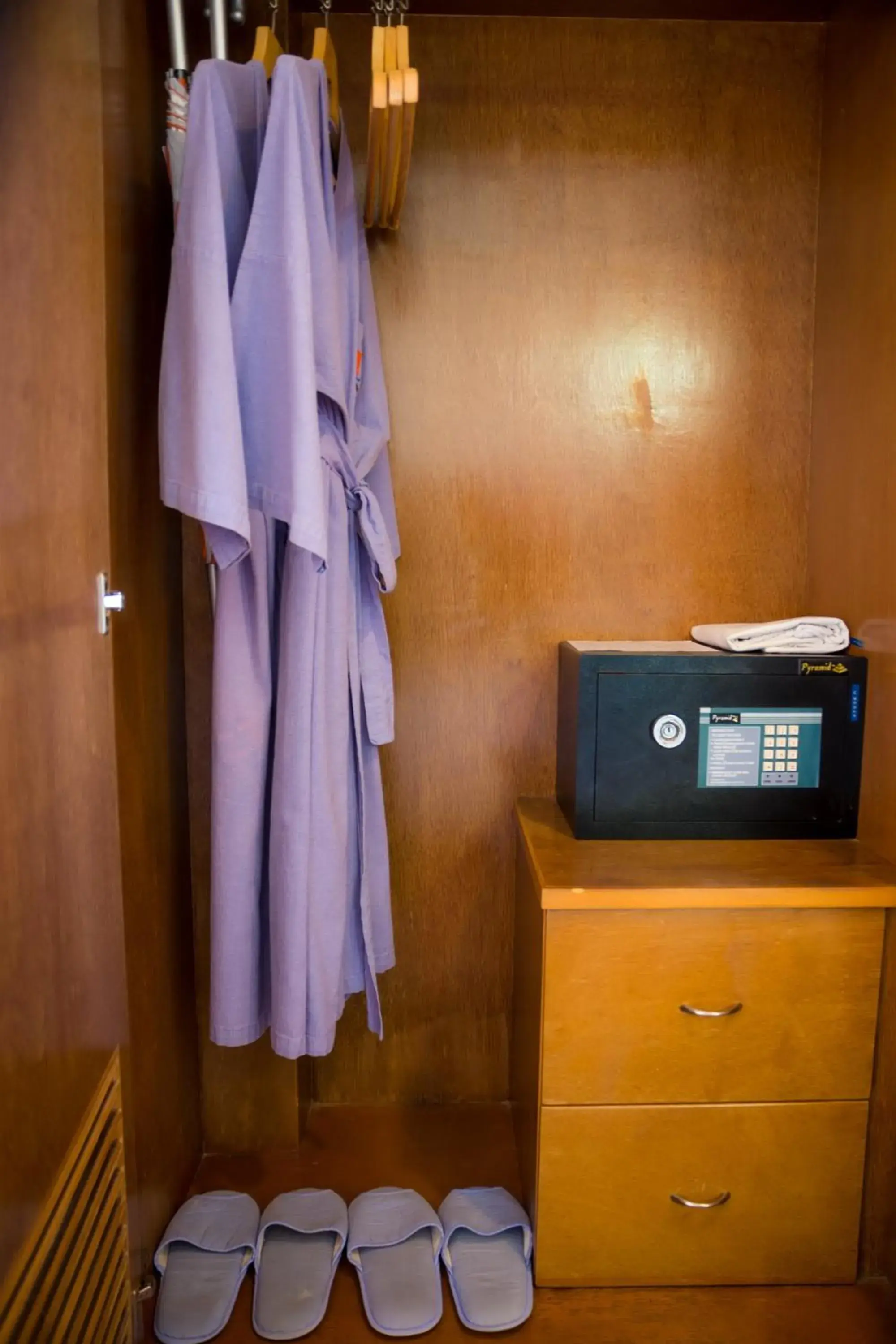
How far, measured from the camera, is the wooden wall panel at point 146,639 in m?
1.29

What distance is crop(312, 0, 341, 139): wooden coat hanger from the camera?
1.40m

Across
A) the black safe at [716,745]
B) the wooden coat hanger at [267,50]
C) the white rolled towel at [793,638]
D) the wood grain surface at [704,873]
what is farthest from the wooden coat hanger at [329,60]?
the wood grain surface at [704,873]

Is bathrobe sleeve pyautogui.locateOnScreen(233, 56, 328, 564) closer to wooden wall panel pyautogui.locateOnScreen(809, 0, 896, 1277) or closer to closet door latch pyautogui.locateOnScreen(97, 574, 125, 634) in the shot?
closet door latch pyautogui.locateOnScreen(97, 574, 125, 634)

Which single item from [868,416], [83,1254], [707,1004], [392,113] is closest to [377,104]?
[392,113]

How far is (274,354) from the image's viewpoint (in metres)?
1.25

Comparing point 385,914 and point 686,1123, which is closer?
point 686,1123

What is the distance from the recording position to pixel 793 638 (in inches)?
61.2

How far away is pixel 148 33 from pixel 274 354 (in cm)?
60

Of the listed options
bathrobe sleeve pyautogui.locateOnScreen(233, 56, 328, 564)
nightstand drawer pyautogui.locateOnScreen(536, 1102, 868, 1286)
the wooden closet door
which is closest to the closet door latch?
the wooden closet door

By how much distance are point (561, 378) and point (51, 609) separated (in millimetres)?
1096

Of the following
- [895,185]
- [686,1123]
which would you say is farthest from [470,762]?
[895,185]

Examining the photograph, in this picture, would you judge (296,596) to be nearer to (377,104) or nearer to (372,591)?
(372,591)

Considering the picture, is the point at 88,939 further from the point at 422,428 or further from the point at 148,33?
the point at 148,33

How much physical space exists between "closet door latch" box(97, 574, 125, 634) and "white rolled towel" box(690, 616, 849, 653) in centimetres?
95
